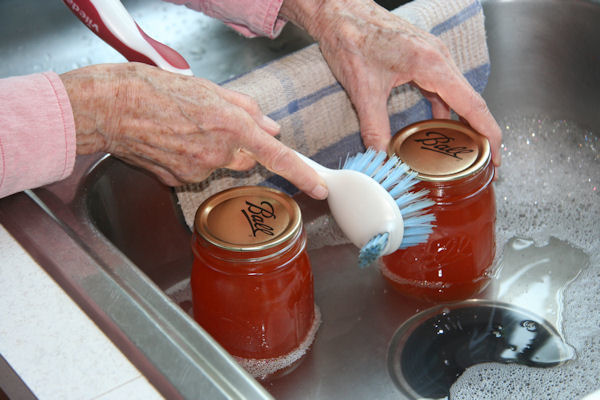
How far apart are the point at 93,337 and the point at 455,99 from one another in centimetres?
43

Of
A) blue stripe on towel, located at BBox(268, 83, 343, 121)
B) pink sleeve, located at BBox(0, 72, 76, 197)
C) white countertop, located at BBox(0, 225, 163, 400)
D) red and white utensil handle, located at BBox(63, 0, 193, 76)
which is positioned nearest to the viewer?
white countertop, located at BBox(0, 225, 163, 400)

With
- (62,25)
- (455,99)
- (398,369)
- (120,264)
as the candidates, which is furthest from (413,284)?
(62,25)

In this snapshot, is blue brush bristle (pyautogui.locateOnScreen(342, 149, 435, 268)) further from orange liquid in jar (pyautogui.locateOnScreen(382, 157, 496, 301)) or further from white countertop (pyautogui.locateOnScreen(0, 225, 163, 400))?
white countertop (pyautogui.locateOnScreen(0, 225, 163, 400))

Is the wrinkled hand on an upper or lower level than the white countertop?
upper

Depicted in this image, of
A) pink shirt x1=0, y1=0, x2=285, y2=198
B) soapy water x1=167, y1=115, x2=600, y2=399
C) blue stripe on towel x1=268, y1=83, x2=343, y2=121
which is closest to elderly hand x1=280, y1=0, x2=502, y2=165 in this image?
blue stripe on towel x1=268, y1=83, x2=343, y2=121

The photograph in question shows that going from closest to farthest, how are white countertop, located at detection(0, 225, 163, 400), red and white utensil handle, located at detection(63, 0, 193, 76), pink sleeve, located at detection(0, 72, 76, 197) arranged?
white countertop, located at detection(0, 225, 163, 400) < pink sleeve, located at detection(0, 72, 76, 197) < red and white utensil handle, located at detection(63, 0, 193, 76)

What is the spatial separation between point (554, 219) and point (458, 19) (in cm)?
26

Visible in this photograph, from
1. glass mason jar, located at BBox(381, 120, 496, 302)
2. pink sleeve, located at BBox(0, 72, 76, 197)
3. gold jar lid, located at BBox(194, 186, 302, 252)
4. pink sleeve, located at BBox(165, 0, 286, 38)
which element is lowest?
glass mason jar, located at BBox(381, 120, 496, 302)

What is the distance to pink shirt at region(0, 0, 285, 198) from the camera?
525 mm

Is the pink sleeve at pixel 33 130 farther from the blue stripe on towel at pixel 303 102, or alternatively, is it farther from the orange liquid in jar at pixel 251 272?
the blue stripe on towel at pixel 303 102

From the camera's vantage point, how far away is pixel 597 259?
28.6 inches

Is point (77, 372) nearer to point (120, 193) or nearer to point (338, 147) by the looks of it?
point (120, 193)

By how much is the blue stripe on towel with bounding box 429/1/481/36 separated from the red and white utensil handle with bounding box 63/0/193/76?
1.09 feet

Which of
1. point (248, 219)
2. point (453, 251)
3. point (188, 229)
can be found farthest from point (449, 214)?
point (188, 229)
